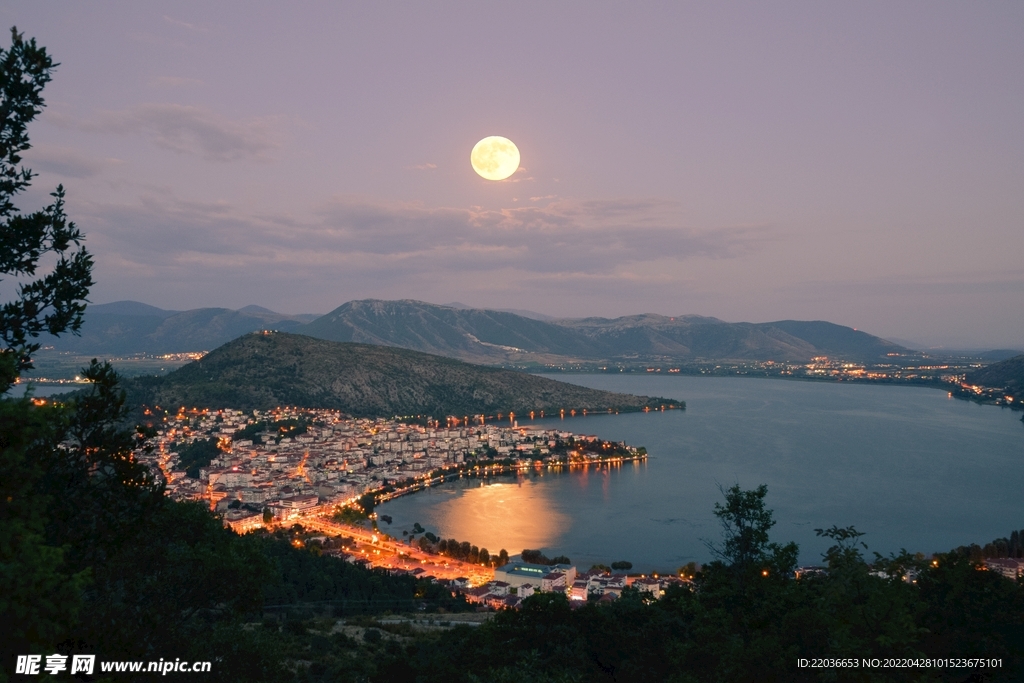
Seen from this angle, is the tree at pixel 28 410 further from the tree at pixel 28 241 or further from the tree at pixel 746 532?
the tree at pixel 746 532

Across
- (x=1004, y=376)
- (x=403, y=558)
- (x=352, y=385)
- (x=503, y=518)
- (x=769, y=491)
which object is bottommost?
(x=503, y=518)

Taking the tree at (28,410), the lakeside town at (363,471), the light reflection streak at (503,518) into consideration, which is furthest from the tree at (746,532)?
the light reflection streak at (503,518)

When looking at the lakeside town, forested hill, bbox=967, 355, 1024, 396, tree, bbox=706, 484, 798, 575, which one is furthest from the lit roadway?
forested hill, bbox=967, 355, 1024, 396

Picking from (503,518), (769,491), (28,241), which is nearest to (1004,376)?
(769,491)

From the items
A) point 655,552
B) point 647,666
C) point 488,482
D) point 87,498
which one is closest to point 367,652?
point 647,666

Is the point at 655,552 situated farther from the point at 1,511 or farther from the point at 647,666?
the point at 1,511

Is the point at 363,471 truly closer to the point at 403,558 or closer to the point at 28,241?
the point at 403,558
